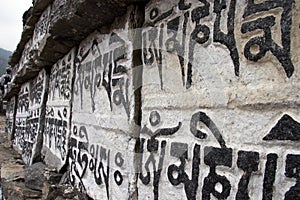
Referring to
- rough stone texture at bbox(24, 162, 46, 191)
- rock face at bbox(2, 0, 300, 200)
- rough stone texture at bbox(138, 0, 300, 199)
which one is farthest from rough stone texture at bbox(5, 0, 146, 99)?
rough stone texture at bbox(24, 162, 46, 191)

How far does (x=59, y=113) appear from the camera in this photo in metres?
2.78

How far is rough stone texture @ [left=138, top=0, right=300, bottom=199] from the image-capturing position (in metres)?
0.82

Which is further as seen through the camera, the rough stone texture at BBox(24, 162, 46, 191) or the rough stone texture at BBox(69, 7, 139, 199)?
the rough stone texture at BBox(24, 162, 46, 191)

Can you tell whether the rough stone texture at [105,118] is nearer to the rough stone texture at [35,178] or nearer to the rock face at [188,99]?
the rock face at [188,99]

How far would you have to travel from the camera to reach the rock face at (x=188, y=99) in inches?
33.0

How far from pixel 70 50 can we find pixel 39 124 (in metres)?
1.23

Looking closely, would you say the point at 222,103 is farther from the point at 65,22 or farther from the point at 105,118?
the point at 65,22

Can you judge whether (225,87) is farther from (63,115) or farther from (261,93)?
(63,115)

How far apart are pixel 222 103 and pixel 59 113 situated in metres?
2.04

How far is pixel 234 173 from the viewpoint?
920 millimetres

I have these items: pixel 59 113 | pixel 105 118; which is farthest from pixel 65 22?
pixel 59 113

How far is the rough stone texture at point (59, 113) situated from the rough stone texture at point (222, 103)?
4.33 feet

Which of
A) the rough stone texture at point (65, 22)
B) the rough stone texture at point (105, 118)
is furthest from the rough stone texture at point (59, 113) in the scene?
the rough stone texture at point (105, 118)

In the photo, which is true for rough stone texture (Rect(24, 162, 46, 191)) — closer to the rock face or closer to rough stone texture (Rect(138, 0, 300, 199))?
the rock face
